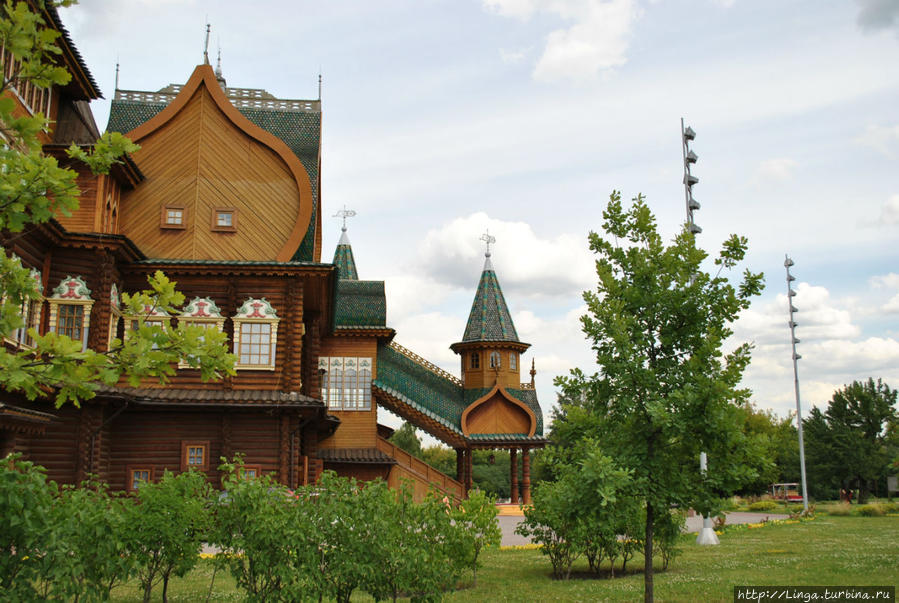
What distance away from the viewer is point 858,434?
160 feet

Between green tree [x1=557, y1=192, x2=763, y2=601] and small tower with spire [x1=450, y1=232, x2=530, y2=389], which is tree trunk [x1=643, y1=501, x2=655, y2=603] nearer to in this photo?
green tree [x1=557, y1=192, x2=763, y2=601]

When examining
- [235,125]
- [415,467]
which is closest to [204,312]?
[235,125]

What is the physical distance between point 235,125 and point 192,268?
4776mm

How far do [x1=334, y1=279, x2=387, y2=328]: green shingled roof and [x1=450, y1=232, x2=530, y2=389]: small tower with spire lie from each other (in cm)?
554

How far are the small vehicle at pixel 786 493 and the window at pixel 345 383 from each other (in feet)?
108

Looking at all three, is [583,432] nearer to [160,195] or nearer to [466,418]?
[160,195]

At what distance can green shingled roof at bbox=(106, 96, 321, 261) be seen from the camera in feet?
73.3

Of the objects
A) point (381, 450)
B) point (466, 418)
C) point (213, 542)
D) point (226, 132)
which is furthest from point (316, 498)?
point (466, 418)

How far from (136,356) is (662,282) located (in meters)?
6.37

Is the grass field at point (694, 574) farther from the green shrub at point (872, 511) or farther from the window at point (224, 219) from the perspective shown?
the green shrub at point (872, 511)

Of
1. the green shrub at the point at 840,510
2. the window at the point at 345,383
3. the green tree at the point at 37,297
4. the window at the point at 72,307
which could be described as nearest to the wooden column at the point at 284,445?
the window at the point at 72,307

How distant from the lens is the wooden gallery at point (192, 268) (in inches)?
710

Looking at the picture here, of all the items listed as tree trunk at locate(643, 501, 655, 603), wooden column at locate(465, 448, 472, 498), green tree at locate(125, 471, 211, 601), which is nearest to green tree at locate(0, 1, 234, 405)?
green tree at locate(125, 471, 211, 601)

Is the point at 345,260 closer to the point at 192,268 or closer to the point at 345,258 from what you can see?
the point at 345,258
